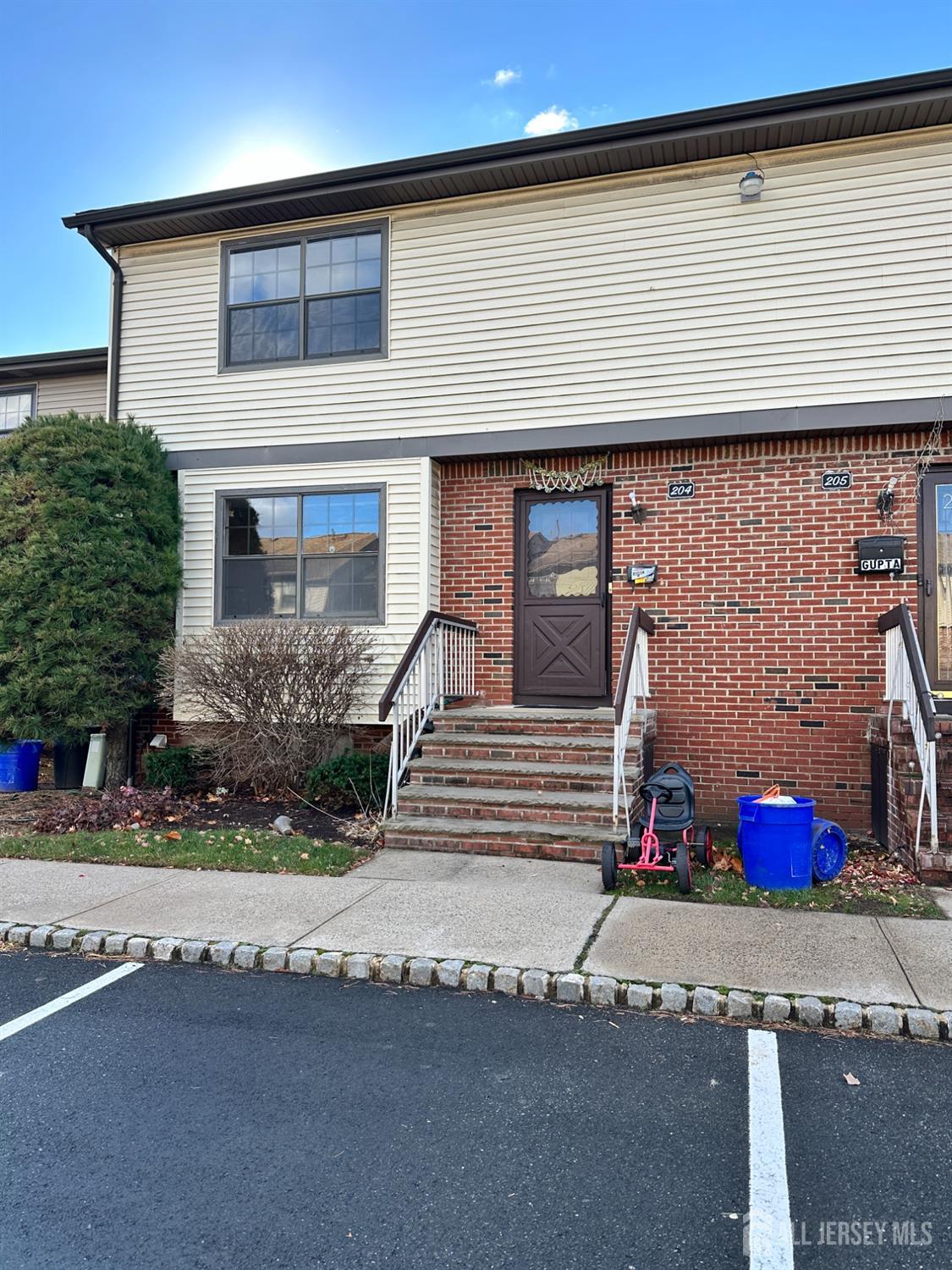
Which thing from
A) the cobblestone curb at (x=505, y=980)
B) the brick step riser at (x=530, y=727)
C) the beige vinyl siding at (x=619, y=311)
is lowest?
the cobblestone curb at (x=505, y=980)

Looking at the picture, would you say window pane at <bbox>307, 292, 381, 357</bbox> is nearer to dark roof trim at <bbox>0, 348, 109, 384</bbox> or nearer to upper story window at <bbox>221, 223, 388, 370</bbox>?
upper story window at <bbox>221, 223, 388, 370</bbox>

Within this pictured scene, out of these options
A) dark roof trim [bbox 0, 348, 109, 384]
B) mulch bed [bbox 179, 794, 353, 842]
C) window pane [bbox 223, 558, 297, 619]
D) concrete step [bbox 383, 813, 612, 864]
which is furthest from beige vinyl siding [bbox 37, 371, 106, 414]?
concrete step [bbox 383, 813, 612, 864]

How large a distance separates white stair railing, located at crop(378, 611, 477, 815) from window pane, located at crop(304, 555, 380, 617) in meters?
1.08

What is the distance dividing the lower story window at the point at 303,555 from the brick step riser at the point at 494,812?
2.71 metres

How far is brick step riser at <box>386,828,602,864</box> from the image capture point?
22.6 ft

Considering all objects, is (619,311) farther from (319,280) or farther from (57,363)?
(57,363)

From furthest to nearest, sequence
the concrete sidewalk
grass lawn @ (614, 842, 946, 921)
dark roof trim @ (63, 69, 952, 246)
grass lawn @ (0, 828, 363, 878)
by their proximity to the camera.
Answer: dark roof trim @ (63, 69, 952, 246) → grass lawn @ (0, 828, 363, 878) → grass lawn @ (614, 842, 946, 921) → the concrete sidewalk

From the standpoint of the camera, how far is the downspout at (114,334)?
10.7m

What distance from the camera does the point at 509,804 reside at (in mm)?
7316

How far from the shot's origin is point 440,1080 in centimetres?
350

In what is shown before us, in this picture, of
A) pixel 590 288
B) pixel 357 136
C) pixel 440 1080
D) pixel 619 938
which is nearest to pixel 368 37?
pixel 357 136

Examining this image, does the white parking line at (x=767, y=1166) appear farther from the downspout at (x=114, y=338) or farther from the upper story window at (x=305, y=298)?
the downspout at (x=114, y=338)

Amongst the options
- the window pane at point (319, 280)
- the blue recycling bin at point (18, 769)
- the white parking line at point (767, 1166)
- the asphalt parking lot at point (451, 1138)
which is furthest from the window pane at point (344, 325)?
the white parking line at point (767, 1166)

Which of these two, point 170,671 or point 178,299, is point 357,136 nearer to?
point 178,299
